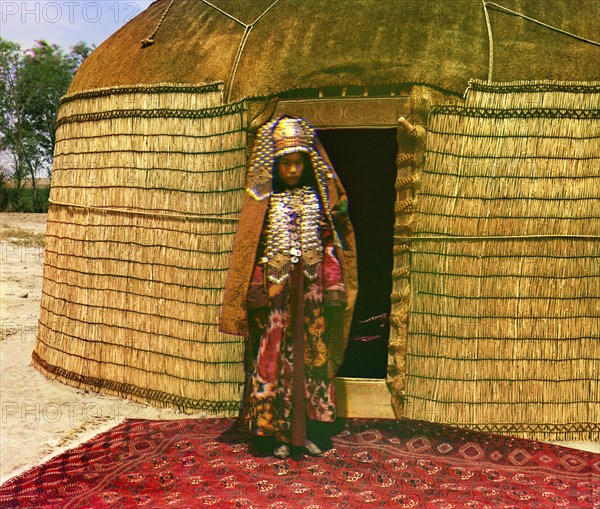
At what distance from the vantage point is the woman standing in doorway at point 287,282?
4117 millimetres

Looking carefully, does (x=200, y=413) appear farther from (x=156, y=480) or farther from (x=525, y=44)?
(x=525, y=44)

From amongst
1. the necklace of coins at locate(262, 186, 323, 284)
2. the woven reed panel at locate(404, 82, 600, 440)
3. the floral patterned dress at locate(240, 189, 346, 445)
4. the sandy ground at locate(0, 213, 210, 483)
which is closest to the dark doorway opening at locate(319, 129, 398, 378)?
the woven reed panel at locate(404, 82, 600, 440)

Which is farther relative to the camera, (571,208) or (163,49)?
(163,49)

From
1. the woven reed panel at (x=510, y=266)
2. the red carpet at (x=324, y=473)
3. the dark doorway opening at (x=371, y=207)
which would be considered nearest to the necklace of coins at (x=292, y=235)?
the woven reed panel at (x=510, y=266)

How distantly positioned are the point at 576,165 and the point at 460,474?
2.13 m

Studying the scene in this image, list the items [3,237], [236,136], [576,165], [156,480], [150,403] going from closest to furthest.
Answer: [156,480] < [576,165] < [236,136] < [150,403] < [3,237]

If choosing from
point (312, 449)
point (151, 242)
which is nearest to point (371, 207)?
point (151, 242)

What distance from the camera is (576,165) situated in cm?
452

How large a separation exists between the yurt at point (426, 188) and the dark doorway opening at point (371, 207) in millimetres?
2330

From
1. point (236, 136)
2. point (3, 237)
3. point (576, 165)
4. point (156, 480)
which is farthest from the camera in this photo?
point (3, 237)

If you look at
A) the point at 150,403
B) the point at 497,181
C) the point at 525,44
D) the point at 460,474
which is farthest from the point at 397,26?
the point at 150,403

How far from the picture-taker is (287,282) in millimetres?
4109

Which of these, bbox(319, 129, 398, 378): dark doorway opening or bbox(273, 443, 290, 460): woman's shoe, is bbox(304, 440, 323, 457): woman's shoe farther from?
bbox(319, 129, 398, 378): dark doorway opening

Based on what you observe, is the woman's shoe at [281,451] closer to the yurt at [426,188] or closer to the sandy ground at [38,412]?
the yurt at [426,188]
